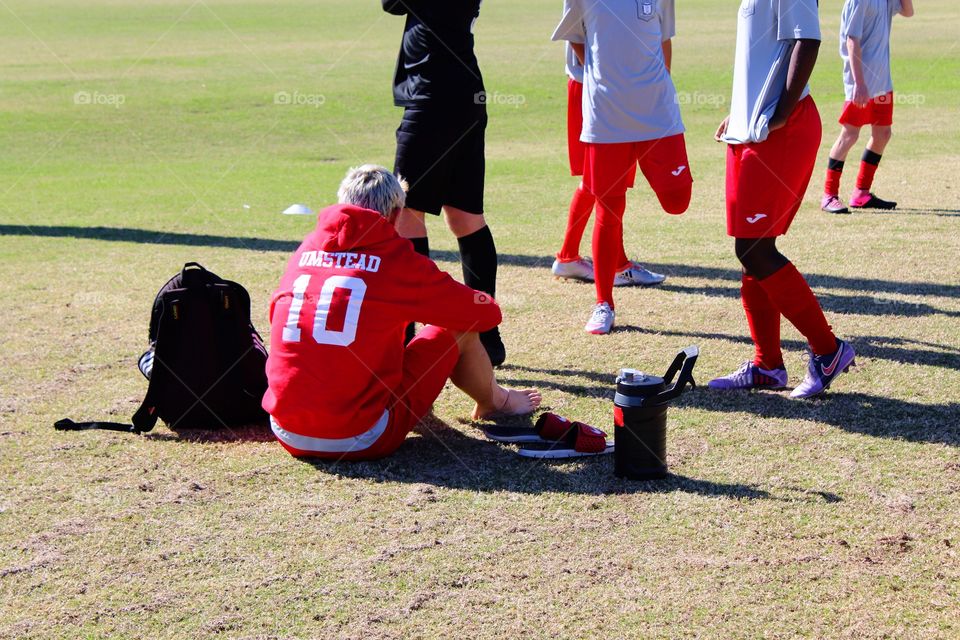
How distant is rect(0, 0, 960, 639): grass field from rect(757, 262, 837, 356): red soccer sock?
0.97 ft

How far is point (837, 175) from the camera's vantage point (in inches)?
386

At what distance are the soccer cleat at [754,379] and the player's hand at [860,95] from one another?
15.3 ft

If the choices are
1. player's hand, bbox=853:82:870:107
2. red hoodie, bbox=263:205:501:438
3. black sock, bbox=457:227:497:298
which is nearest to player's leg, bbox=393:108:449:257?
black sock, bbox=457:227:497:298

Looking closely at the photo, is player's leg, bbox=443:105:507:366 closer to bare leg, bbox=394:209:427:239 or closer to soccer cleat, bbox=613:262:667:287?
bare leg, bbox=394:209:427:239

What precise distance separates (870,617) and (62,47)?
30.3 meters

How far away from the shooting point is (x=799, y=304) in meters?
5.14

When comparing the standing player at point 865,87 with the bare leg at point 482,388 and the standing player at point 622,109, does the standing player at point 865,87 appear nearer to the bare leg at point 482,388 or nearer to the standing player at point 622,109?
the standing player at point 622,109

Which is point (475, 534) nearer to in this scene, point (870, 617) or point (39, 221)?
point (870, 617)

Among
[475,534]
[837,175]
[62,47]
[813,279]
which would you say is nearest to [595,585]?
[475,534]

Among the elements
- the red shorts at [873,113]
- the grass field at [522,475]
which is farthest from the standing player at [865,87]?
the grass field at [522,475]

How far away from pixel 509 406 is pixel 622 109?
6.62 feet

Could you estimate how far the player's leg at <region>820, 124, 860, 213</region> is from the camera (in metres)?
9.73

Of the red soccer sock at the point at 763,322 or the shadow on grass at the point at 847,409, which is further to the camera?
the red soccer sock at the point at 763,322

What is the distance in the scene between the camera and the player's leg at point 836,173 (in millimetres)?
9734
